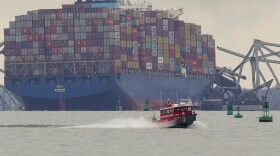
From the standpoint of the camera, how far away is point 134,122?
151 m

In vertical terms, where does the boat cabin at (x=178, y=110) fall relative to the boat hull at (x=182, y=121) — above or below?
above

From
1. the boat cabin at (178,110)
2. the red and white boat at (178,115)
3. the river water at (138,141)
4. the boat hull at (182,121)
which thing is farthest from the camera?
the boat hull at (182,121)

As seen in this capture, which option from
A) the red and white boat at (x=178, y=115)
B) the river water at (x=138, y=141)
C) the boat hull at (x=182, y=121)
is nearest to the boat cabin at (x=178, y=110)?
the red and white boat at (x=178, y=115)

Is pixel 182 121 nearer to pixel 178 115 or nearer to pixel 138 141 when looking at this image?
pixel 178 115

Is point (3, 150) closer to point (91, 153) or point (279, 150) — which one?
point (91, 153)

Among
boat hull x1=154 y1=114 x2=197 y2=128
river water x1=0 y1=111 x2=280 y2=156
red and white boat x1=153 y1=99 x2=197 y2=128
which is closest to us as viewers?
river water x1=0 y1=111 x2=280 y2=156

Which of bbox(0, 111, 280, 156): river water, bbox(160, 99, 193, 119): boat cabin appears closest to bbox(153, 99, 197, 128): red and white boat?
bbox(160, 99, 193, 119): boat cabin

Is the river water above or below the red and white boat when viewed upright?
below

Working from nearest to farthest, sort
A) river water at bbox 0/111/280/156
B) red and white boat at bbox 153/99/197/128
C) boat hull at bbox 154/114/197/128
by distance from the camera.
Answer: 1. river water at bbox 0/111/280/156
2. red and white boat at bbox 153/99/197/128
3. boat hull at bbox 154/114/197/128

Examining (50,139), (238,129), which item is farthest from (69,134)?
(238,129)

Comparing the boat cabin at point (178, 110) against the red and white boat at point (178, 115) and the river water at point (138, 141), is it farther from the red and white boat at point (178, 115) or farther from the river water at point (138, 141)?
the river water at point (138, 141)

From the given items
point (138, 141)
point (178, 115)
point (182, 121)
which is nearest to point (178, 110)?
point (178, 115)

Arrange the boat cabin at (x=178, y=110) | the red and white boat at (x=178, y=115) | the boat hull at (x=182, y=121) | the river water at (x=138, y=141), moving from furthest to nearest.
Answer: the boat hull at (x=182, y=121) → the red and white boat at (x=178, y=115) → the boat cabin at (x=178, y=110) → the river water at (x=138, y=141)

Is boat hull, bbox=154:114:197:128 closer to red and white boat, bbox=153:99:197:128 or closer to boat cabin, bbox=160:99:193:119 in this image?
red and white boat, bbox=153:99:197:128
